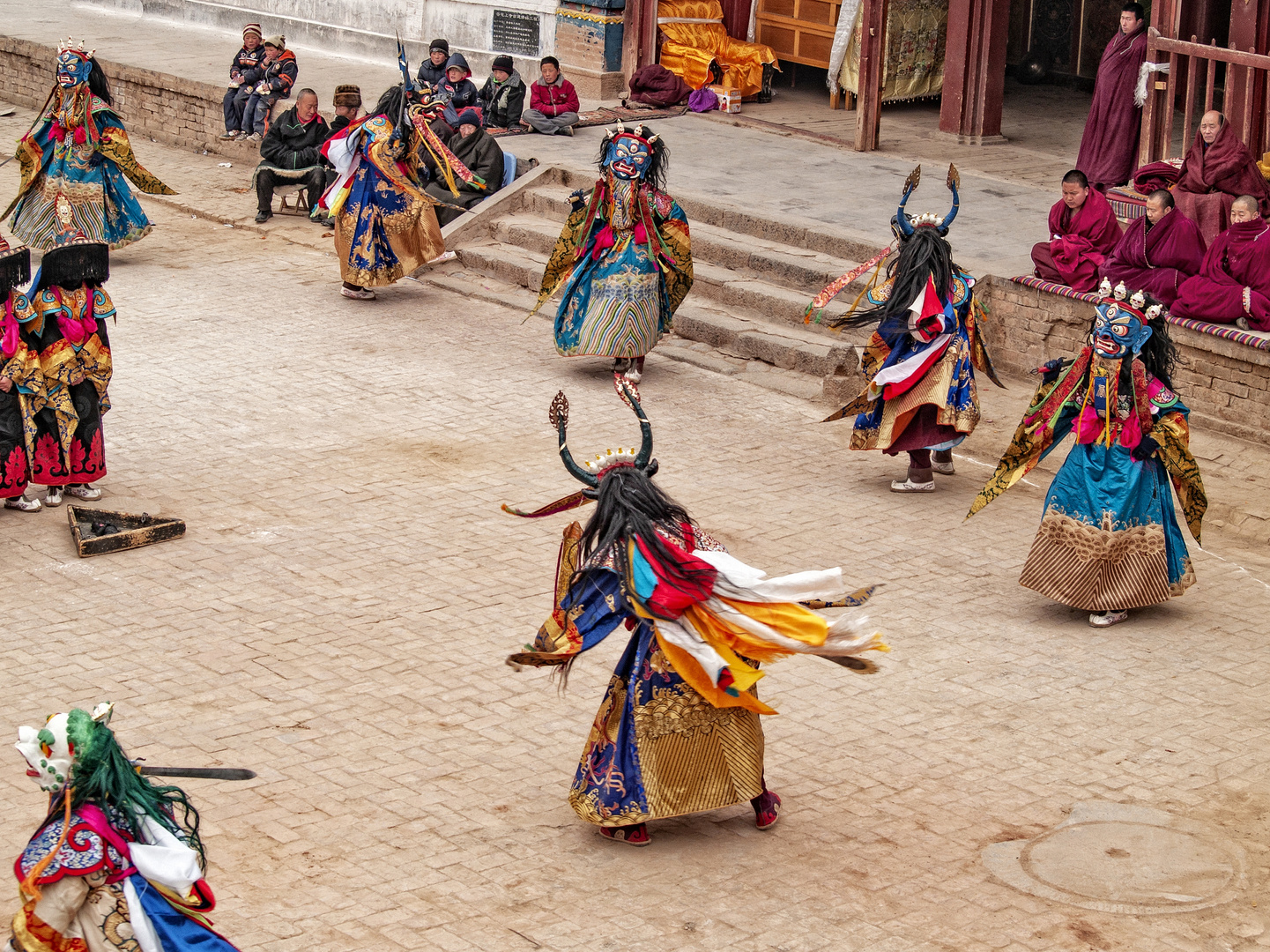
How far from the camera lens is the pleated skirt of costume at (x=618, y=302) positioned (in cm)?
1222

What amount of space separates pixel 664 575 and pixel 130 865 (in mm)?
2041

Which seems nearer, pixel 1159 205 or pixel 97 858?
pixel 97 858

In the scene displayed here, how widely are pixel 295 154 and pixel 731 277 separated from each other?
549cm

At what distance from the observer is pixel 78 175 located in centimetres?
1480

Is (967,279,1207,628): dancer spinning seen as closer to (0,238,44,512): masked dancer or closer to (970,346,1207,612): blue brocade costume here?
(970,346,1207,612): blue brocade costume

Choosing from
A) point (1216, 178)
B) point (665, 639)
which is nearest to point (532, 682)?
point (665, 639)

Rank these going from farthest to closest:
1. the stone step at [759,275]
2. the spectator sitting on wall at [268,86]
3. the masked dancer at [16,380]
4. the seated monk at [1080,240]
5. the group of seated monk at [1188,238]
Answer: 1. the spectator sitting on wall at [268,86]
2. the stone step at [759,275]
3. the seated monk at [1080,240]
4. the group of seated monk at [1188,238]
5. the masked dancer at [16,380]

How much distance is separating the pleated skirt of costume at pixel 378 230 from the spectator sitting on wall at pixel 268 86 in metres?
5.46

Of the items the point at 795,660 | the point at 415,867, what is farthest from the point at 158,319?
the point at 415,867

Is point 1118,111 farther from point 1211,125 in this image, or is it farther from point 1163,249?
point 1163,249

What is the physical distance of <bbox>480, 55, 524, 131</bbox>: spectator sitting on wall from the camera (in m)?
17.2

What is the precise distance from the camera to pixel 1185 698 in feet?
25.4

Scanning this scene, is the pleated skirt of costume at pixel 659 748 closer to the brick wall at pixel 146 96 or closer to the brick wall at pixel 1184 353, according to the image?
the brick wall at pixel 1184 353

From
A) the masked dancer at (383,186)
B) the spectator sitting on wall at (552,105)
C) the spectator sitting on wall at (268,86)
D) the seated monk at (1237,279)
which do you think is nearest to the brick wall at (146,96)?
the spectator sitting on wall at (268,86)
